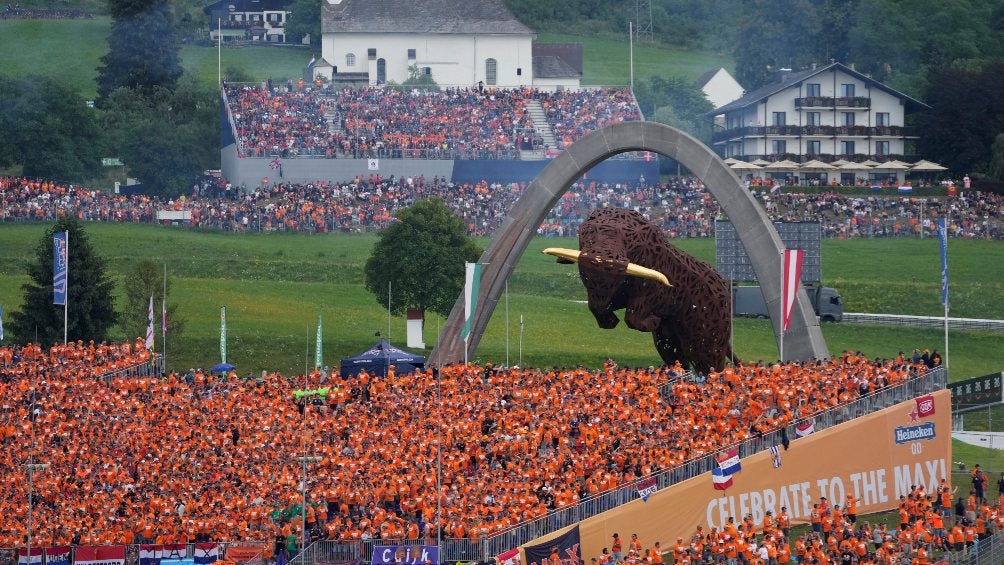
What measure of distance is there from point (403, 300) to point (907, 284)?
2319cm

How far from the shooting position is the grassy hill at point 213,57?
132625mm

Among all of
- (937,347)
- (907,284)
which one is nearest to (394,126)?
(907,284)

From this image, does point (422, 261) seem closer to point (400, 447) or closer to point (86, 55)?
point (400, 447)

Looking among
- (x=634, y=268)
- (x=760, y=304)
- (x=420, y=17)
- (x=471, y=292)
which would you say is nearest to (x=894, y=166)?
(x=760, y=304)

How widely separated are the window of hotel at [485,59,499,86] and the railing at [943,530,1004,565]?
91.4 m

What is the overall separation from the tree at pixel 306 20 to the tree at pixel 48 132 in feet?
131

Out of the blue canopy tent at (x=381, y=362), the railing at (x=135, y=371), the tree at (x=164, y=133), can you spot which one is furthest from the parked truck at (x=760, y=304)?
the tree at (x=164, y=133)

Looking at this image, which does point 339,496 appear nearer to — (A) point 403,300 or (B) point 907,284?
(A) point 403,300

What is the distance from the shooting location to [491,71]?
12650 centimetres

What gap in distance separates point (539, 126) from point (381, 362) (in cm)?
5227

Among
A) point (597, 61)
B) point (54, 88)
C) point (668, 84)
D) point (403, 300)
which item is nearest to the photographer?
point (403, 300)

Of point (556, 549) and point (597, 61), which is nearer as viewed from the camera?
point (556, 549)

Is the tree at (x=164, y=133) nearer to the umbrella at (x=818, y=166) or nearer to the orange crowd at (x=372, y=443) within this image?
the umbrella at (x=818, y=166)

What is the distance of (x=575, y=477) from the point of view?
134ft
